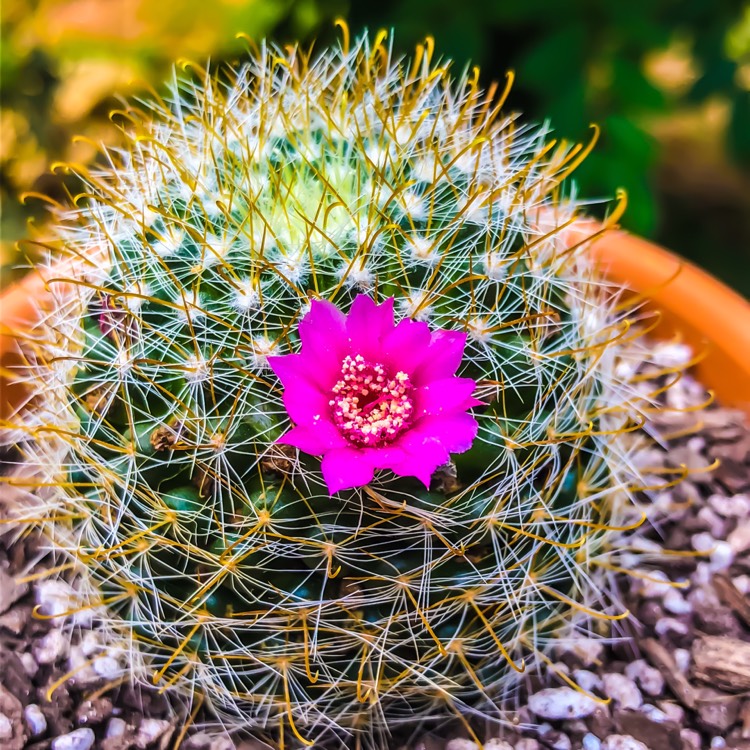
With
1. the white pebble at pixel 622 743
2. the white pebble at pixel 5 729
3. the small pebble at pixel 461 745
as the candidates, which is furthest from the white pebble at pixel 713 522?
the white pebble at pixel 5 729

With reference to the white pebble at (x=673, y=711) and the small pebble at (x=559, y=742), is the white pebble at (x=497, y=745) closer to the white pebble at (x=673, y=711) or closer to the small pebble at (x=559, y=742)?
the small pebble at (x=559, y=742)

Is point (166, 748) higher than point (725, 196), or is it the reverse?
point (725, 196)

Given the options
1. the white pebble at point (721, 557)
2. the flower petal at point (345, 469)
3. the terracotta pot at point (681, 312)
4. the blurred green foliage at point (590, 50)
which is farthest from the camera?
the blurred green foliage at point (590, 50)

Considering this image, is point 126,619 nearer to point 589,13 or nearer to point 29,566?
point 29,566

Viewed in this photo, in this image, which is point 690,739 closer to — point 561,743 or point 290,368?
point 561,743

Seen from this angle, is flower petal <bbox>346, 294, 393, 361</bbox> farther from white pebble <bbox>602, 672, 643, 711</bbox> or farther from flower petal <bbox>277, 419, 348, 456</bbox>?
white pebble <bbox>602, 672, 643, 711</bbox>

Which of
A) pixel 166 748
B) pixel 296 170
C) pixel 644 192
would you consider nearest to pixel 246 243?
pixel 296 170
